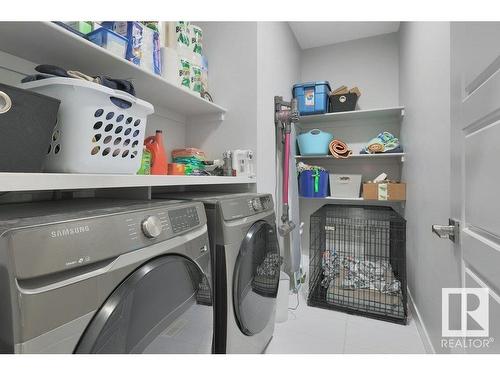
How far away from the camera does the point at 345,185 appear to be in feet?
8.57

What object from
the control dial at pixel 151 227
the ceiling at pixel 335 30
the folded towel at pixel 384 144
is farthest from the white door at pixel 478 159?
the ceiling at pixel 335 30

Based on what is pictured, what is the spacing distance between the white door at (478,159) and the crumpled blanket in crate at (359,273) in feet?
3.96

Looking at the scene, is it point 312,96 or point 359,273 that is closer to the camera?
point 359,273

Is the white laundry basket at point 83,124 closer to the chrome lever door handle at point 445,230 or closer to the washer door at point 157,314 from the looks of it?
the washer door at point 157,314

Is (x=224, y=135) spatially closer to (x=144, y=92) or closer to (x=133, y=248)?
(x=144, y=92)

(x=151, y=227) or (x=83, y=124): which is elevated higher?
(x=83, y=124)

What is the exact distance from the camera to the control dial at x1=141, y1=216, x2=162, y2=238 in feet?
2.27

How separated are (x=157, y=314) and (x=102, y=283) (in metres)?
0.19

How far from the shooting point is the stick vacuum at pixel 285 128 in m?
2.02

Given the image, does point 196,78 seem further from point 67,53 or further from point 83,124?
point 83,124

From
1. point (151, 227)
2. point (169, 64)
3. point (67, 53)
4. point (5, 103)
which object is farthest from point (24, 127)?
point (169, 64)

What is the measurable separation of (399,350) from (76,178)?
191 centimetres

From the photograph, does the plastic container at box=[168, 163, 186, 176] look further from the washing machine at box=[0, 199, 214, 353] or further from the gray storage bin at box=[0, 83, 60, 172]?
the gray storage bin at box=[0, 83, 60, 172]
